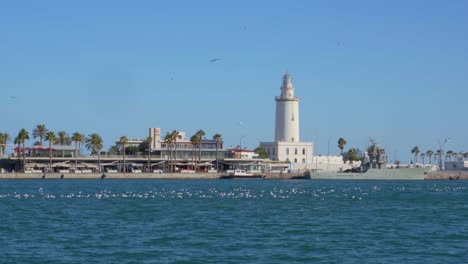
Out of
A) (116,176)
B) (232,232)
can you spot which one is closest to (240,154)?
(116,176)

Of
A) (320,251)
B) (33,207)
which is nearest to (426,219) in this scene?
(320,251)

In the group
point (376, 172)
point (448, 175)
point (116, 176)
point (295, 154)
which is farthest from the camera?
point (448, 175)

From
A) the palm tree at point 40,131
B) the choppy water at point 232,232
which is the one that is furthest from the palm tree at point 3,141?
the choppy water at point 232,232

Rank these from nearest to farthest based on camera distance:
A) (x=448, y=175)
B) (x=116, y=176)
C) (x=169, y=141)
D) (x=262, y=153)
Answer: (x=116, y=176)
(x=169, y=141)
(x=262, y=153)
(x=448, y=175)

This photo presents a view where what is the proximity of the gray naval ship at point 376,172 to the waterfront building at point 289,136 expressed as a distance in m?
11.3

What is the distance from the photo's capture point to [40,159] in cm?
16812

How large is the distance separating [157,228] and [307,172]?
12111 centimetres

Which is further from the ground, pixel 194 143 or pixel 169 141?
pixel 169 141

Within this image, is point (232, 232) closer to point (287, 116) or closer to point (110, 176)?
Result: point (110, 176)

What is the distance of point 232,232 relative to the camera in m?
45.7

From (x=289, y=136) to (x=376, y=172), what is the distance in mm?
20117

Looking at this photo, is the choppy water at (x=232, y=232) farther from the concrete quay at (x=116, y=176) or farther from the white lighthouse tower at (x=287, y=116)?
the white lighthouse tower at (x=287, y=116)

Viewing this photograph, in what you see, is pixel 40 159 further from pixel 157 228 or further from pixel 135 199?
pixel 157 228

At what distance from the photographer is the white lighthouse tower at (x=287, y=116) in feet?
570
